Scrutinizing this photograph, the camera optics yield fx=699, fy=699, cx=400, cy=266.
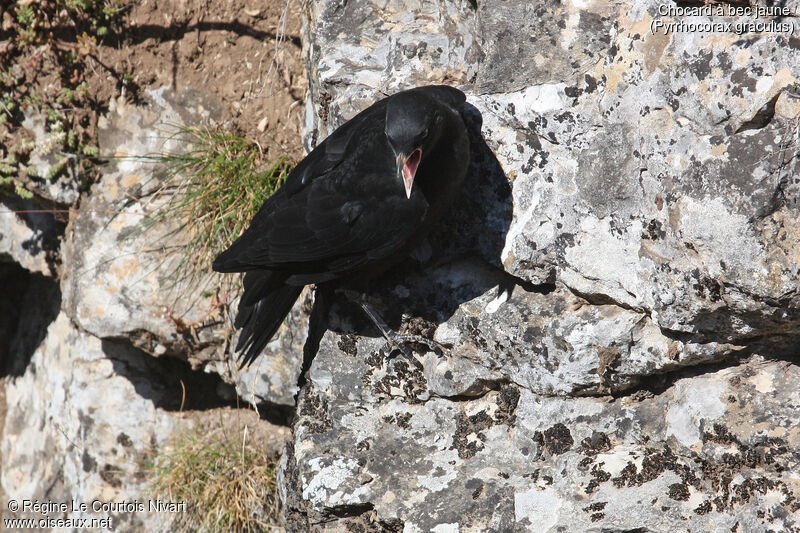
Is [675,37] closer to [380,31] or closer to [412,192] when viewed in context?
[412,192]

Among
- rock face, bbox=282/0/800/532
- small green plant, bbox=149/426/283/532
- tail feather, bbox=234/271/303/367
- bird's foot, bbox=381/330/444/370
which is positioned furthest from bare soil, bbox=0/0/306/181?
small green plant, bbox=149/426/283/532

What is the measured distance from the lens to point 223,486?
4.37 meters

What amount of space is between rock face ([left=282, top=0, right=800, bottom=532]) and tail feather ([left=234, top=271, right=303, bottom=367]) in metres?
0.28

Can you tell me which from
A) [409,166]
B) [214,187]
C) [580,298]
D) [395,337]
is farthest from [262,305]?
[580,298]

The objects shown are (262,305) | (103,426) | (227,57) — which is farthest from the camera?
(103,426)

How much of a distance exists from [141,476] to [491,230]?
329 cm

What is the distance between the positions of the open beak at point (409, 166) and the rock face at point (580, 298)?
1.63ft

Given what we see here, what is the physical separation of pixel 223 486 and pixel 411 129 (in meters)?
2.68

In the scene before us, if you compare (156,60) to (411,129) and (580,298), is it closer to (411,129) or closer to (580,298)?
(411,129)

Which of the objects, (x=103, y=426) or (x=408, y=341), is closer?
(x=408, y=341)

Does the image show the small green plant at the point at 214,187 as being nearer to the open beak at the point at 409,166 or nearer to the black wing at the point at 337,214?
the black wing at the point at 337,214

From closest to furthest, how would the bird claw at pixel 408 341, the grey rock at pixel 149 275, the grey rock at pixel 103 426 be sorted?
the bird claw at pixel 408 341 → the grey rock at pixel 149 275 → the grey rock at pixel 103 426

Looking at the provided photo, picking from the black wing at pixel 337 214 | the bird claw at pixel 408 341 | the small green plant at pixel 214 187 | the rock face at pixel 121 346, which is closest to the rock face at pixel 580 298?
the bird claw at pixel 408 341

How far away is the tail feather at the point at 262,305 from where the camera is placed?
12.2 feet
